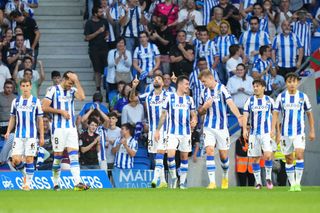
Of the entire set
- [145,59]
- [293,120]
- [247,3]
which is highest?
[247,3]

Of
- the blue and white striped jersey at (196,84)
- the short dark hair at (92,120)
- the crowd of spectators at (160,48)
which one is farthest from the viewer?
the blue and white striped jersey at (196,84)

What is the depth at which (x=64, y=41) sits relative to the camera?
3141cm

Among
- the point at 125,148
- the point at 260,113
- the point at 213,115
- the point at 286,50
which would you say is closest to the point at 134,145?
the point at 125,148

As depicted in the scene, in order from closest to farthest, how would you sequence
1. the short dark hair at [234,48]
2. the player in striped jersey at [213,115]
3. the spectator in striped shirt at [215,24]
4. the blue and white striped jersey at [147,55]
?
the player in striped jersey at [213,115] → the short dark hair at [234,48] → the blue and white striped jersey at [147,55] → the spectator in striped shirt at [215,24]

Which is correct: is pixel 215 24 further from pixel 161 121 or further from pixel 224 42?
pixel 161 121

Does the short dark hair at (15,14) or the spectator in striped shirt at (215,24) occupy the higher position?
the short dark hair at (15,14)

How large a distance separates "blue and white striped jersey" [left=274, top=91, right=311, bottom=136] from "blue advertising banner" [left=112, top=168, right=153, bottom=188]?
17.6 ft

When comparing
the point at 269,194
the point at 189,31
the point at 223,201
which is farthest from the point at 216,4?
the point at 223,201

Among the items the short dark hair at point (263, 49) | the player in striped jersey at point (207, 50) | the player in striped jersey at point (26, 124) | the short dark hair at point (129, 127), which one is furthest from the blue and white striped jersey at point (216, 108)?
the player in striped jersey at point (207, 50)

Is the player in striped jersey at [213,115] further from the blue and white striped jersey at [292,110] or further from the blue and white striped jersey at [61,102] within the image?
the blue and white striped jersey at [61,102]

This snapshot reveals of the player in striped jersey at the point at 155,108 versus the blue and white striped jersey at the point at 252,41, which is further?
the blue and white striped jersey at the point at 252,41

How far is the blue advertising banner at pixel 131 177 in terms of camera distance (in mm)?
26438

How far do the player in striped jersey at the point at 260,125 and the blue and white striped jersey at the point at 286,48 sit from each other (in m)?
6.20

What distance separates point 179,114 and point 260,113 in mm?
1734
